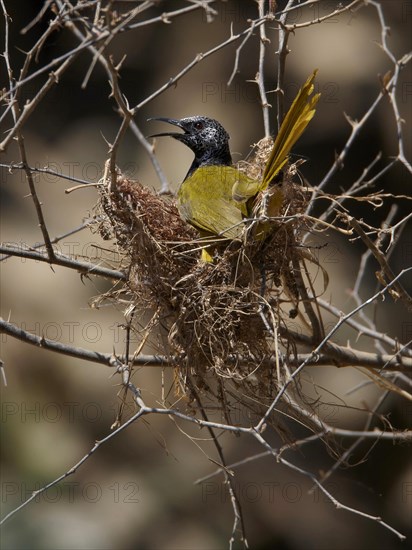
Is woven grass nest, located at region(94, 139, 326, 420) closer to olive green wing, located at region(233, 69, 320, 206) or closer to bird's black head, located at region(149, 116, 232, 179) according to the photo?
olive green wing, located at region(233, 69, 320, 206)

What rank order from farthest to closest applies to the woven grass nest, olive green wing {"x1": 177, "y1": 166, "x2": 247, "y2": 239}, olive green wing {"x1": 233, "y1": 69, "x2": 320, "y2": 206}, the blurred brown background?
the blurred brown background, olive green wing {"x1": 177, "y1": 166, "x2": 247, "y2": 239}, the woven grass nest, olive green wing {"x1": 233, "y1": 69, "x2": 320, "y2": 206}

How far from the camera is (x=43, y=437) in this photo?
765cm

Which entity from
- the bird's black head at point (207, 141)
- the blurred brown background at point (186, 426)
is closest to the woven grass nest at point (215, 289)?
the bird's black head at point (207, 141)

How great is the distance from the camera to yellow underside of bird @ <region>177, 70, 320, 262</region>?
10.5 feet

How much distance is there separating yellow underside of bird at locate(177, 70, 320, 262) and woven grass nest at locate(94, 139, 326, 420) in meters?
0.07

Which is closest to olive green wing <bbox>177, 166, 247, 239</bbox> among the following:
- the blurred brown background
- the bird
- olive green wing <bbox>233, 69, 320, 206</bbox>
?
the bird

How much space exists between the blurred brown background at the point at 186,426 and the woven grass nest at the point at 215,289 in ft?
12.6

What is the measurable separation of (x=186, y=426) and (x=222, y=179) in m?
3.85

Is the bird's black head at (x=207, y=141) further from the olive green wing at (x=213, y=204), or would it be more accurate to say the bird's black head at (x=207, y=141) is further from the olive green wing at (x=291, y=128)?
the olive green wing at (x=291, y=128)

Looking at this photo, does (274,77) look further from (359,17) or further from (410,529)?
(410,529)

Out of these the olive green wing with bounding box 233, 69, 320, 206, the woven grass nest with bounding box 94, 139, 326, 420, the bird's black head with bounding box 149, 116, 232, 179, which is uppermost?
the bird's black head with bounding box 149, 116, 232, 179

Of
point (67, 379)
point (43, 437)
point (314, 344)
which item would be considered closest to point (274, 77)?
point (67, 379)

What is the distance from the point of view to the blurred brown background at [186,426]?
751 centimetres

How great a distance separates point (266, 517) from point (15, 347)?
2.95m
